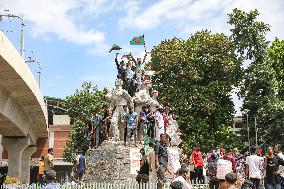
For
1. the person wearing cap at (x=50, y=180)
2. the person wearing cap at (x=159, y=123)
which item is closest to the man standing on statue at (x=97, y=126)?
the person wearing cap at (x=159, y=123)

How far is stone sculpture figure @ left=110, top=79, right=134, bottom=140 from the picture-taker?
19.6 m

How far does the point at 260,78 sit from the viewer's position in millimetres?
36031

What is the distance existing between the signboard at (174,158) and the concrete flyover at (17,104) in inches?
236

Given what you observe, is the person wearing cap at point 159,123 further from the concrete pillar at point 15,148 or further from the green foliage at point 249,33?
the green foliage at point 249,33

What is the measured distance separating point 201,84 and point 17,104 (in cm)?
2436

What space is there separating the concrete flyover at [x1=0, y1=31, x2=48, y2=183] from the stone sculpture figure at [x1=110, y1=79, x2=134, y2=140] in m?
3.06

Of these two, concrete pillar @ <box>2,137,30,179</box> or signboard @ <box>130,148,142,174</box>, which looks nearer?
signboard @ <box>130,148,142,174</box>

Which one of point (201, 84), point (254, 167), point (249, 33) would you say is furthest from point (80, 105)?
point (254, 167)

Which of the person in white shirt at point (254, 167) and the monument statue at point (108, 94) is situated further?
the monument statue at point (108, 94)

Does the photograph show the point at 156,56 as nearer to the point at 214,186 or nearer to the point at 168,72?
the point at 168,72

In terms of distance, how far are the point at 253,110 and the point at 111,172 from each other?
21.2 metres

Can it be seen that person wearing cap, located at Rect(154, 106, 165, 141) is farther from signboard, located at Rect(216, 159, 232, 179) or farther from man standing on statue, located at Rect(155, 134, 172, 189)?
signboard, located at Rect(216, 159, 232, 179)

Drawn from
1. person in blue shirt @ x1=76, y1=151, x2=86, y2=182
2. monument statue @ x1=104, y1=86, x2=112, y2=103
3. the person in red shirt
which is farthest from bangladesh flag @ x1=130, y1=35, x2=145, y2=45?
person in blue shirt @ x1=76, y1=151, x2=86, y2=182

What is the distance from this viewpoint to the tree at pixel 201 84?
37969mm
